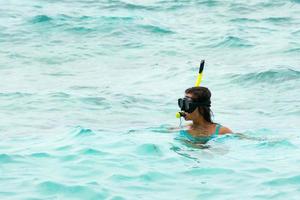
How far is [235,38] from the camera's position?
15.9 metres

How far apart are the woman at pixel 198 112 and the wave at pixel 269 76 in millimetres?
4397

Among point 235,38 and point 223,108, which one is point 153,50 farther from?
point 223,108

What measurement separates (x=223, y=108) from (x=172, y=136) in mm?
2637

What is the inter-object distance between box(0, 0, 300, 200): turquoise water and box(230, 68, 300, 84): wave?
3cm

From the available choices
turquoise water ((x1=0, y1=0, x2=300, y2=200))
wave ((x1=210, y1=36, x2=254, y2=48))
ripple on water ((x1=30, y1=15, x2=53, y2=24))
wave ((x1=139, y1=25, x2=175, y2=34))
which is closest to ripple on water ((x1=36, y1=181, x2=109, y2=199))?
turquoise water ((x1=0, y1=0, x2=300, y2=200))

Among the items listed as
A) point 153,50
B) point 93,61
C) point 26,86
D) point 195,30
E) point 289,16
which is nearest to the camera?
point 26,86

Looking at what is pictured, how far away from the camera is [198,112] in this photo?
338 inches

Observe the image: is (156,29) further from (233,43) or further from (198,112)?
(198,112)

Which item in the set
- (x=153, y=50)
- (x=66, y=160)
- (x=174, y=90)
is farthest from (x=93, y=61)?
(x=66, y=160)

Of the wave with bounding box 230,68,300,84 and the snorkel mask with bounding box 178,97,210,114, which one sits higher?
the snorkel mask with bounding box 178,97,210,114

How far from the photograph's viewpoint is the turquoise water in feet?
23.2

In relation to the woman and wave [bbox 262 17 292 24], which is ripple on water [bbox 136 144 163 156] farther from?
wave [bbox 262 17 292 24]

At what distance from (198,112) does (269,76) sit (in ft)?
15.4

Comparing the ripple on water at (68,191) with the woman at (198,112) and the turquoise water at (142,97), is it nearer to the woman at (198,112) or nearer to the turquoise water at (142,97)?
the turquoise water at (142,97)
